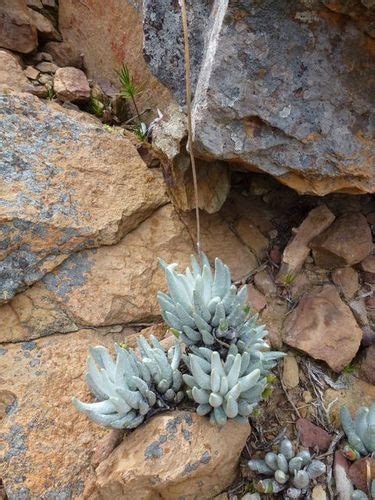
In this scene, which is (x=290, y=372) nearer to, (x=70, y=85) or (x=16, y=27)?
(x=70, y=85)

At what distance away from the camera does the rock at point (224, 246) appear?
256 cm

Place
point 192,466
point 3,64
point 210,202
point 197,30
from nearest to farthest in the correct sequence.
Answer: point 192,466 < point 197,30 < point 210,202 < point 3,64

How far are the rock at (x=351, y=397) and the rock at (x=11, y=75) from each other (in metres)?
2.40

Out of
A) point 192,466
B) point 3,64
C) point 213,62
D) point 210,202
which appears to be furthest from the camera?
point 3,64

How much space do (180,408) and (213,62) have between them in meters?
1.47

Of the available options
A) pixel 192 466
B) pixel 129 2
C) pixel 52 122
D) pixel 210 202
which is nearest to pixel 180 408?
pixel 192 466

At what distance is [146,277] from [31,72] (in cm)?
158

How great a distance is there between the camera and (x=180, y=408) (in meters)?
1.94

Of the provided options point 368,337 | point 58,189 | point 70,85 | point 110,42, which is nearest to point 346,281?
point 368,337

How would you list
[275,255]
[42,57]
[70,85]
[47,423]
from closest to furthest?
[47,423]
[275,255]
[70,85]
[42,57]

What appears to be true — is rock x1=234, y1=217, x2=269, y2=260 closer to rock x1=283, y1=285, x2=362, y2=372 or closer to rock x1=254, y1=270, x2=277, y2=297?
rock x1=254, y1=270, x2=277, y2=297

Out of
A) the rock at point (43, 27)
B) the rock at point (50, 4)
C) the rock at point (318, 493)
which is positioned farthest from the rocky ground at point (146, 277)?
the rock at point (50, 4)

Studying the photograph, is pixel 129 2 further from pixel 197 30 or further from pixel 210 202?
pixel 210 202

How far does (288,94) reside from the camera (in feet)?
6.29
